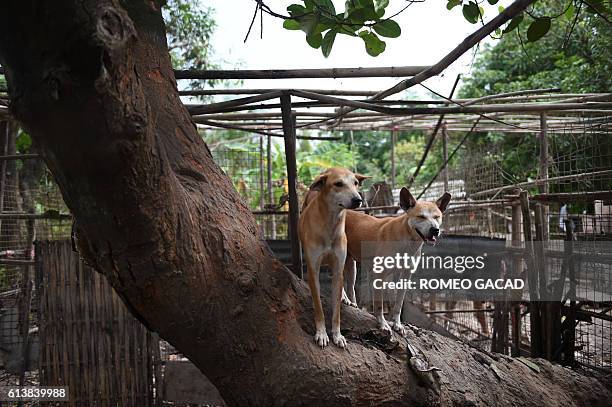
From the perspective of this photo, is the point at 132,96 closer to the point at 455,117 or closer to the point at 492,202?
the point at 492,202

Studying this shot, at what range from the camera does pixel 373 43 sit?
2.76 metres

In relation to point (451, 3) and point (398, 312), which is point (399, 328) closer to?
point (398, 312)

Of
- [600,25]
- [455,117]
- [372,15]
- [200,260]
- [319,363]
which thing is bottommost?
[319,363]

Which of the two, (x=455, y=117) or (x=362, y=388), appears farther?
(x=455, y=117)

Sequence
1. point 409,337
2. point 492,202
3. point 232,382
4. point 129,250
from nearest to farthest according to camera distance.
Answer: point 129,250 < point 232,382 < point 409,337 < point 492,202

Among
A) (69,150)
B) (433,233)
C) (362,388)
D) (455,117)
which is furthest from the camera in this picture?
(455,117)

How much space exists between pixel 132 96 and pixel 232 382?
1884 mm

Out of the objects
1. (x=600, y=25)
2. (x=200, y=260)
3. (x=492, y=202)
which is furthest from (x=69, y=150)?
(x=600, y=25)

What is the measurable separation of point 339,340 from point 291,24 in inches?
81.8

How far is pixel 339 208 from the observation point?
12.2 ft

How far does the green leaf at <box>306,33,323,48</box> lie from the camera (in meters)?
2.73

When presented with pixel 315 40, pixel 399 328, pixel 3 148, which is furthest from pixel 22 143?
pixel 315 40

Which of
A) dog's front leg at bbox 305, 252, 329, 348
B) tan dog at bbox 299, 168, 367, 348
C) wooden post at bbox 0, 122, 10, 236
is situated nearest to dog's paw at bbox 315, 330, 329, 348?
dog's front leg at bbox 305, 252, 329, 348

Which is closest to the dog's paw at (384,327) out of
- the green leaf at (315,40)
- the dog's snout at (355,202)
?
the dog's snout at (355,202)
